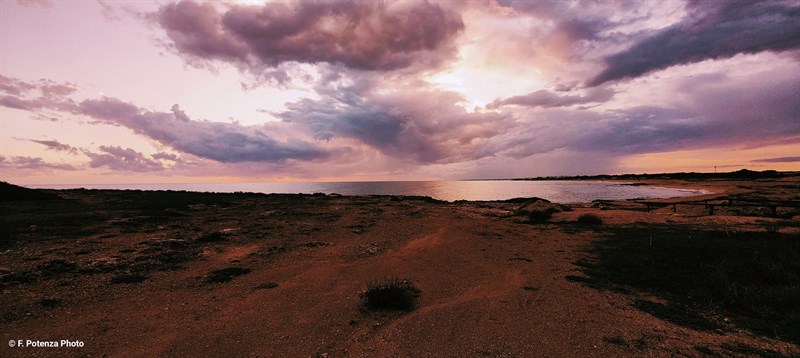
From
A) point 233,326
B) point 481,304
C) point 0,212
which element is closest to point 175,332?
point 233,326

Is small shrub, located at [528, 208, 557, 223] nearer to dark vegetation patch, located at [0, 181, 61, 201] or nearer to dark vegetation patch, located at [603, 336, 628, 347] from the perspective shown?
dark vegetation patch, located at [603, 336, 628, 347]

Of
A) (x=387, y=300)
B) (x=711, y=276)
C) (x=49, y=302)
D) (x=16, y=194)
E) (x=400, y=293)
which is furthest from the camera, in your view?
(x=16, y=194)

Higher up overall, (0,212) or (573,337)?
(0,212)

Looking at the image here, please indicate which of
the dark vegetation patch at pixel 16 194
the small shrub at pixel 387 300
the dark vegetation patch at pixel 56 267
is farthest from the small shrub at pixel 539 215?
the dark vegetation patch at pixel 16 194

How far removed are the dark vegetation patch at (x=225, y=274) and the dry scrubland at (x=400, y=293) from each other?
4.1 inches

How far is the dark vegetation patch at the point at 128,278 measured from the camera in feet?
35.7

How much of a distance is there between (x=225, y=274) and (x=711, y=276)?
17.5 metres

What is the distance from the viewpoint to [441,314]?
8.77 m

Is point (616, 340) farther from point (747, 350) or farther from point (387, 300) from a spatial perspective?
point (387, 300)

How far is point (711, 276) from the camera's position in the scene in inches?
428

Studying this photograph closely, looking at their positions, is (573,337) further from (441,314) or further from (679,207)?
(679,207)

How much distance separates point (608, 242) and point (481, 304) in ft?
39.3

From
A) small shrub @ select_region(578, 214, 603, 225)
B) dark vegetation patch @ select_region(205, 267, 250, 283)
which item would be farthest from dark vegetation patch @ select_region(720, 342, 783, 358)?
small shrub @ select_region(578, 214, 603, 225)

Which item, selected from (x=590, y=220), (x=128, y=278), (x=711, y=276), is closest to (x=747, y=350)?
(x=711, y=276)
